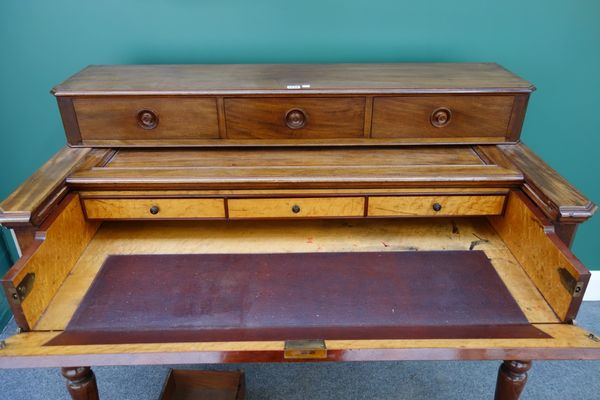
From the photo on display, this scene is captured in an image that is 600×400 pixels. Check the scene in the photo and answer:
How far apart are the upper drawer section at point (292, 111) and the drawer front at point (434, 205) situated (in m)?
0.20

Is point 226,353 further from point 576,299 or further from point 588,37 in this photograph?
point 588,37

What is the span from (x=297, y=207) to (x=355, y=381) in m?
0.84

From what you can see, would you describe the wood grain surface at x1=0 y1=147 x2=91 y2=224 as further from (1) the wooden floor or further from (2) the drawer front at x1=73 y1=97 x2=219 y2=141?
(1) the wooden floor

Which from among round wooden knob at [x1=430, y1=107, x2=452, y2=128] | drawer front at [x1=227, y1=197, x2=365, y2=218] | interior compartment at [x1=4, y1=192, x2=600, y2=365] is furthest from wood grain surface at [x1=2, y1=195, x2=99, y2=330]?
round wooden knob at [x1=430, y1=107, x2=452, y2=128]

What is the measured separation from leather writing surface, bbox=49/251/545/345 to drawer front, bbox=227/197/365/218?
109 millimetres

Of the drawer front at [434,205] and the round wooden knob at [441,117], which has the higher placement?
the round wooden knob at [441,117]

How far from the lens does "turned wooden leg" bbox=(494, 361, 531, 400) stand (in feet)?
3.22

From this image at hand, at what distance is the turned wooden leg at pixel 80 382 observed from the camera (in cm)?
97

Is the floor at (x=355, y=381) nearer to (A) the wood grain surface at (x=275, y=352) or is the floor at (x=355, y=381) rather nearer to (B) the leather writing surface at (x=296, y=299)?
(B) the leather writing surface at (x=296, y=299)

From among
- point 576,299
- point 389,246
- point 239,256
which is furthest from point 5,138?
Answer: point 576,299

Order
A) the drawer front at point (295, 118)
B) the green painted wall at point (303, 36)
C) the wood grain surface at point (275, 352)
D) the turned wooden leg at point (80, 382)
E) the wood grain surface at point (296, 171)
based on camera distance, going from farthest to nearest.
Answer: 1. the green painted wall at point (303, 36)
2. the drawer front at point (295, 118)
3. the wood grain surface at point (296, 171)
4. the turned wooden leg at point (80, 382)
5. the wood grain surface at point (275, 352)

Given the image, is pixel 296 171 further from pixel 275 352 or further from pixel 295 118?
pixel 275 352

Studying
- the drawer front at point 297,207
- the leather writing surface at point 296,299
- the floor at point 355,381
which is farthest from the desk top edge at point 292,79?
the floor at point 355,381

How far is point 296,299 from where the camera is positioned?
102 centimetres
